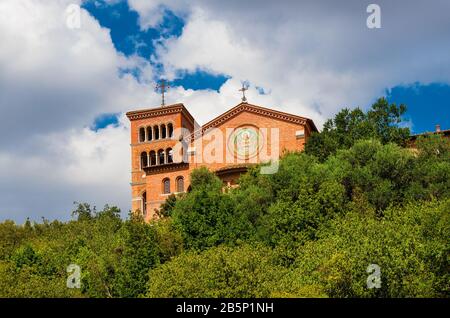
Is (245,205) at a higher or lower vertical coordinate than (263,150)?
lower

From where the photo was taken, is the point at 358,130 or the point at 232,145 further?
the point at 232,145

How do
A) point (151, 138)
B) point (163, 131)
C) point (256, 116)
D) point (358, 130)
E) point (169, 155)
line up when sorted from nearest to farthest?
point (358, 130) → point (256, 116) → point (169, 155) → point (163, 131) → point (151, 138)

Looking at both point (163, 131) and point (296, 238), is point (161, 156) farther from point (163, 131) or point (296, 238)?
point (296, 238)

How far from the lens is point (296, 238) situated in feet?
135

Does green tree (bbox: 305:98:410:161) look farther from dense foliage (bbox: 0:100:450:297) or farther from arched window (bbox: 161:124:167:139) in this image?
arched window (bbox: 161:124:167:139)

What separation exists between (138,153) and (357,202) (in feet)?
150

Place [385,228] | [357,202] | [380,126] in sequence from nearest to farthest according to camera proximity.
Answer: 1. [385,228]
2. [357,202]
3. [380,126]

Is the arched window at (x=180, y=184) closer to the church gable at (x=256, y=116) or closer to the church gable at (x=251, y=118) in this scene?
the church gable at (x=251, y=118)

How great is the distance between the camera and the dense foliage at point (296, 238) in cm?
3178

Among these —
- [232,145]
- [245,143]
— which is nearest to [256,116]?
[245,143]

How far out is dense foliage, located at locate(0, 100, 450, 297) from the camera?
104ft
